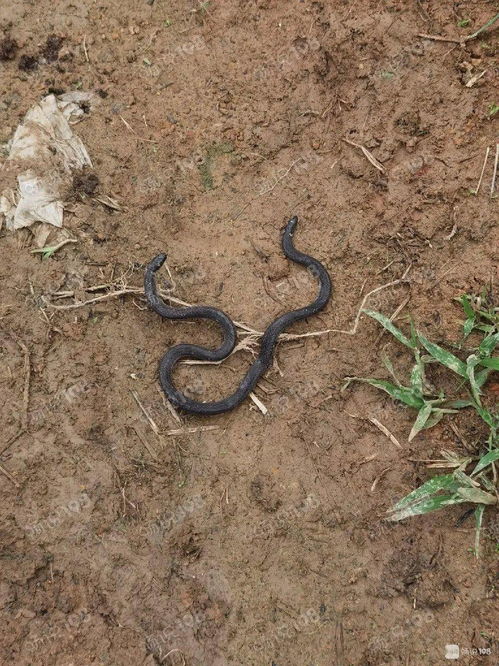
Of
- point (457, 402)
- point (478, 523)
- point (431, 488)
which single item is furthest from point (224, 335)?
point (478, 523)

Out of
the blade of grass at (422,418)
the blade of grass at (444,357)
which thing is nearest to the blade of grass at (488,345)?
the blade of grass at (444,357)

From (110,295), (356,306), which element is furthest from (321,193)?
(110,295)

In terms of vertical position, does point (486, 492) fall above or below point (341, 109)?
below

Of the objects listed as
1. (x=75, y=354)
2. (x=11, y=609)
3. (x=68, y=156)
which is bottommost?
(x=11, y=609)

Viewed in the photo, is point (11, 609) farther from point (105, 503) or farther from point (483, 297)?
point (483, 297)

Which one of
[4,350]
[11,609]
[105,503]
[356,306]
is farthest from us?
[356,306]

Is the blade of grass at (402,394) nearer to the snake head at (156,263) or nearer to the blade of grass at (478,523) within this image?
the blade of grass at (478,523)

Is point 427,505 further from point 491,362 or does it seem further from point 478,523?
point 491,362

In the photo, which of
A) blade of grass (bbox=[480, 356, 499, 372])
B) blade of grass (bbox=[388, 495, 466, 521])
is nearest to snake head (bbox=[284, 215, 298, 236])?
blade of grass (bbox=[480, 356, 499, 372])
